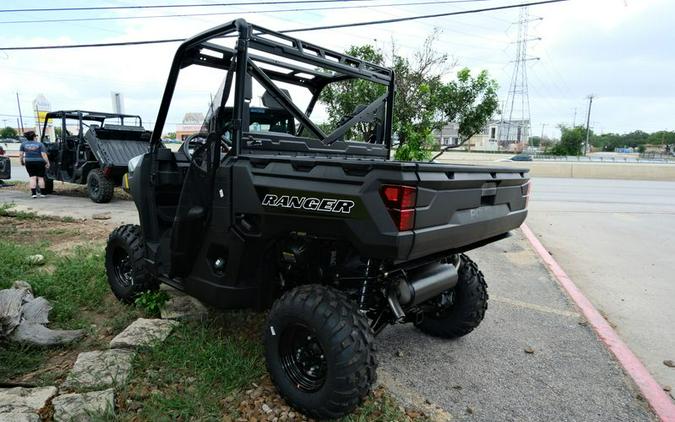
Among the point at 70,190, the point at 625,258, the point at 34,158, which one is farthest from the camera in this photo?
the point at 70,190

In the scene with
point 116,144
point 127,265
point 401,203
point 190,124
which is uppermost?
point 190,124

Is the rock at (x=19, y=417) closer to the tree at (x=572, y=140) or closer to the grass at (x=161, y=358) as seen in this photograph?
the grass at (x=161, y=358)

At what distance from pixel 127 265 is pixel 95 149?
7.82 metres

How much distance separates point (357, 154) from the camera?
3875 mm

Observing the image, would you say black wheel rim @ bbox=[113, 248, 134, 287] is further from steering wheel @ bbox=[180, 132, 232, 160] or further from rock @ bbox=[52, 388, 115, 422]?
rock @ bbox=[52, 388, 115, 422]

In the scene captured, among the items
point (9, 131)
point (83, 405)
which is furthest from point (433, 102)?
point (9, 131)

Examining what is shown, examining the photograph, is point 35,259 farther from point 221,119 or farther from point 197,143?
point 221,119

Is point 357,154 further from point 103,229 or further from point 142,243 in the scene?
point 103,229

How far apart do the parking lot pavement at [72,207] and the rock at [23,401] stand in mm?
6235

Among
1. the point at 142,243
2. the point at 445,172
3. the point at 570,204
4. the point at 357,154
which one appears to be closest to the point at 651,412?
the point at 445,172

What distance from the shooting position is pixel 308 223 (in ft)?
8.58

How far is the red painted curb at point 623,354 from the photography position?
3060 millimetres

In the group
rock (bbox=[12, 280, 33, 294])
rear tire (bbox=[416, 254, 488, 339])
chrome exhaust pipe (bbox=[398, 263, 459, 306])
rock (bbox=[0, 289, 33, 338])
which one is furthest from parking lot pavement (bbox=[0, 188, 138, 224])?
chrome exhaust pipe (bbox=[398, 263, 459, 306])

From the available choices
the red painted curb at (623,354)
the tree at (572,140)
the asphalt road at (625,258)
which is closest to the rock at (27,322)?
the red painted curb at (623,354)
